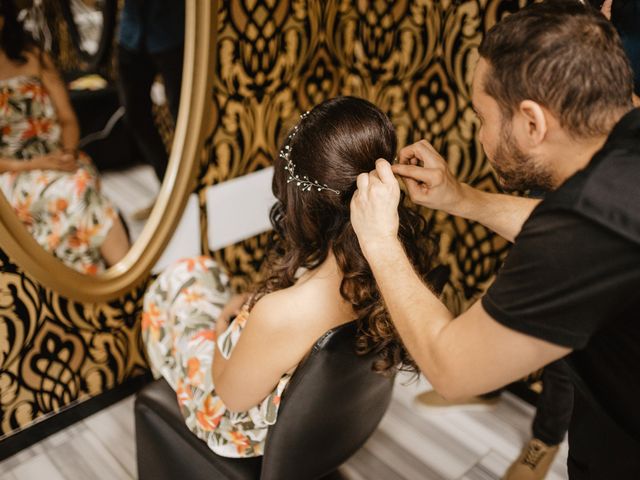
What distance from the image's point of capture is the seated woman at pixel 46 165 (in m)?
1.39

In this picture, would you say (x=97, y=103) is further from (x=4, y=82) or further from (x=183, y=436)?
(x=183, y=436)

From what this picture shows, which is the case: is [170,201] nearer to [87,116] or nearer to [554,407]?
[87,116]

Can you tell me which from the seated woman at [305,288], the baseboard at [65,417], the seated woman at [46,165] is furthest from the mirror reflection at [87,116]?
the seated woman at [305,288]

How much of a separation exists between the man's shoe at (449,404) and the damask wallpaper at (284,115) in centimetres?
36

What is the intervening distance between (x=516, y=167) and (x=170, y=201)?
122 cm

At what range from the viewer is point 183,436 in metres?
1.43

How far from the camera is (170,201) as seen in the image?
1894 millimetres

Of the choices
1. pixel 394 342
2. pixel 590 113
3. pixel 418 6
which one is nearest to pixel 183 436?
pixel 394 342

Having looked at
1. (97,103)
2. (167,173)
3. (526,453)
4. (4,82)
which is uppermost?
(4,82)

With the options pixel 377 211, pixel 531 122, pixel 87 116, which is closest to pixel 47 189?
pixel 87 116

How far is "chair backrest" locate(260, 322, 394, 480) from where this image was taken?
44.0 inches

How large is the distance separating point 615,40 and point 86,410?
185cm

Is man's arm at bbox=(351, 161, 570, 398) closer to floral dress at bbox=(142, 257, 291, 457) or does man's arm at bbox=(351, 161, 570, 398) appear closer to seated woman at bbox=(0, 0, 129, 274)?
floral dress at bbox=(142, 257, 291, 457)

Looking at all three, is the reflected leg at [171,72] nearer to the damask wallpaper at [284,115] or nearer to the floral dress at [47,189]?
the damask wallpaper at [284,115]
